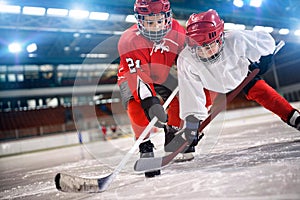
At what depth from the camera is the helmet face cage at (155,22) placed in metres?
1.61

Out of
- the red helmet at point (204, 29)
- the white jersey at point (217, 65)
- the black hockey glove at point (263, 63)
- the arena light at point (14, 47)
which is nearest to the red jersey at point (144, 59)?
the white jersey at point (217, 65)

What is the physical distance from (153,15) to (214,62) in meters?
0.40

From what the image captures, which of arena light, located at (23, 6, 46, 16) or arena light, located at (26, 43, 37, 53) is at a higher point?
arena light, located at (26, 43, 37, 53)

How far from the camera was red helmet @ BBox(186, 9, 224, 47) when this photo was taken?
152 cm

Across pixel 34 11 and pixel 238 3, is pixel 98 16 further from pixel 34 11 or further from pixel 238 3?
pixel 238 3

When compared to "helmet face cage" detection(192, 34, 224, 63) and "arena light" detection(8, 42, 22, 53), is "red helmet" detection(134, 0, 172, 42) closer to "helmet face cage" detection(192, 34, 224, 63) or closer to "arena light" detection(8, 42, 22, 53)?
"helmet face cage" detection(192, 34, 224, 63)

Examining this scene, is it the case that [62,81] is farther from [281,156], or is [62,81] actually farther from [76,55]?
[281,156]

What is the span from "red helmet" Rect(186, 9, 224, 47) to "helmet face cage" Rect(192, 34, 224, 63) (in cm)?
1

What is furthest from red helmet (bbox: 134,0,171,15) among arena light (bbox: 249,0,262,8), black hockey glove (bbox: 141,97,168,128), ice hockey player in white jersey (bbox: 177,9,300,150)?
arena light (bbox: 249,0,262,8)

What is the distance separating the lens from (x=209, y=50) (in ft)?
5.07

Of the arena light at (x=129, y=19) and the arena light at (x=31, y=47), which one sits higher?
the arena light at (x=31, y=47)

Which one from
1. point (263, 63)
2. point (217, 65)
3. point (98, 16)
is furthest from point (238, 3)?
point (217, 65)

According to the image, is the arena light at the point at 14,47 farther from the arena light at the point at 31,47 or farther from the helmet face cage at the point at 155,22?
the helmet face cage at the point at 155,22

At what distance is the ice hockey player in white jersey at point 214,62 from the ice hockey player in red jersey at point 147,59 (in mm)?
122
